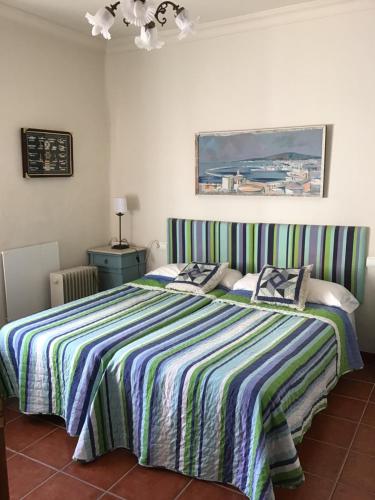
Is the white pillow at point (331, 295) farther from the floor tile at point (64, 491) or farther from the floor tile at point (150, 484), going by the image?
the floor tile at point (64, 491)

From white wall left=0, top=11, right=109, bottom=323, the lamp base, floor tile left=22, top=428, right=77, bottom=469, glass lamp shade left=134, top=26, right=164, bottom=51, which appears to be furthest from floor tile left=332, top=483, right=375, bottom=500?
the lamp base

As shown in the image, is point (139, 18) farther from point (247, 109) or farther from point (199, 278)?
point (199, 278)

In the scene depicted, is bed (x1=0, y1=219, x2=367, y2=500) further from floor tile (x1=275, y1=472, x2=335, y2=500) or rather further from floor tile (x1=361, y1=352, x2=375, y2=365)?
floor tile (x1=361, y1=352, x2=375, y2=365)

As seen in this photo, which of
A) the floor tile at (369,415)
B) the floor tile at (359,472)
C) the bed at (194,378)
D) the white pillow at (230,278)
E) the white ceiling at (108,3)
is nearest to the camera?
the bed at (194,378)

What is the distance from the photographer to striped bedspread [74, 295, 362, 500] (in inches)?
84.0

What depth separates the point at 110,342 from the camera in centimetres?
265

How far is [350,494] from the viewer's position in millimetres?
2205

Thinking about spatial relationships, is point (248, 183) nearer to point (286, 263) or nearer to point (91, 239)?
point (286, 263)

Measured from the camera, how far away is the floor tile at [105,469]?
2316mm

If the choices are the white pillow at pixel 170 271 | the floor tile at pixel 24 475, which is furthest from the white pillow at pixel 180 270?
the floor tile at pixel 24 475

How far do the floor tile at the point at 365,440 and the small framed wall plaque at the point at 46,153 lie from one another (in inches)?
120

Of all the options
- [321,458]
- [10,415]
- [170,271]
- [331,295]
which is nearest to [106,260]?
[170,271]

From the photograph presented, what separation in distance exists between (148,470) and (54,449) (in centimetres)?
56

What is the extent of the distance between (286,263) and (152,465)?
201 cm
